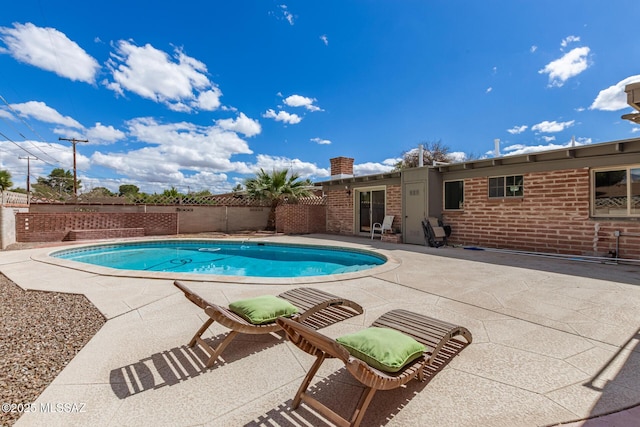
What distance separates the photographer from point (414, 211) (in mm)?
11688

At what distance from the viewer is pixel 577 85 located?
14984 mm

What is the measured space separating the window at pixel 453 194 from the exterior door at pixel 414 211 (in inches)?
40.6

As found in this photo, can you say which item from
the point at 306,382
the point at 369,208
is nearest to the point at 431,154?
the point at 369,208

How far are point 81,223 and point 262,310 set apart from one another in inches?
548

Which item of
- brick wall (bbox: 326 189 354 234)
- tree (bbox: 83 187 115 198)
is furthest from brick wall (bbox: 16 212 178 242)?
Answer: brick wall (bbox: 326 189 354 234)

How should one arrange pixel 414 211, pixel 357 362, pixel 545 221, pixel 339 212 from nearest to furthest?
pixel 357 362 → pixel 545 221 → pixel 414 211 → pixel 339 212

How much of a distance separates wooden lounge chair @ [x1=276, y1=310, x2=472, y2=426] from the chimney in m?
13.1

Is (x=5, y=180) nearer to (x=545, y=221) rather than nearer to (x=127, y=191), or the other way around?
(x=127, y=191)

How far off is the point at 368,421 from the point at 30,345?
3.47 meters

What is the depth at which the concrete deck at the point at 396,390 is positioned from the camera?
7.09 ft

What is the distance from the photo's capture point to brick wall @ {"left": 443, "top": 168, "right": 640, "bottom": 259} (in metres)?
8.23

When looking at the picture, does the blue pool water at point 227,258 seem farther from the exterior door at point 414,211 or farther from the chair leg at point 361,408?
the chair leg at point 361,408

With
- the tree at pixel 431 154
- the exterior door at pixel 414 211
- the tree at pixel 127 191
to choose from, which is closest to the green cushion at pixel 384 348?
the exterior door at pixel 414 211

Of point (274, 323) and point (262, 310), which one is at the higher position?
point (262, 310)
